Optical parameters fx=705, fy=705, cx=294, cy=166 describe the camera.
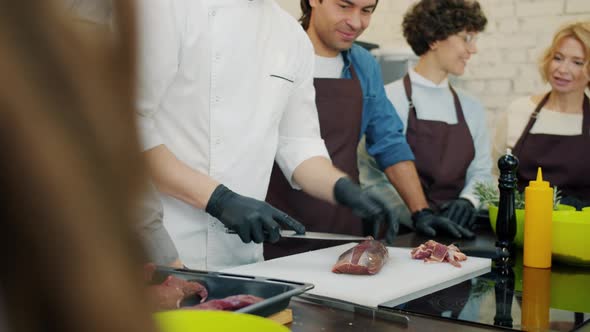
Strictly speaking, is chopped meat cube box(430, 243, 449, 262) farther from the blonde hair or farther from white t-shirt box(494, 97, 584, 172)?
the blonde hair

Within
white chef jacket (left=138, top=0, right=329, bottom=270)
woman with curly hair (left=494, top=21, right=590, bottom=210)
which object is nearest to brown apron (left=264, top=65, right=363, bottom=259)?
white chef jacket (left=138, top=0, right=329, bottom=270)

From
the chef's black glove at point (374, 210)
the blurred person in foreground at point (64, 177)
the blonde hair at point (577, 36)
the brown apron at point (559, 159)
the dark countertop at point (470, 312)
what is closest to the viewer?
the blurred person in foreground at point (64, 177)

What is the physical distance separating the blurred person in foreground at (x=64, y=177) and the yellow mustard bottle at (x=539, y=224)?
1.76 m

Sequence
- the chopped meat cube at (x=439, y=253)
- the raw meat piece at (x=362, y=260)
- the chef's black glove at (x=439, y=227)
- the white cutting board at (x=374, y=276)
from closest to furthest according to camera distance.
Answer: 1. the white cutting board at (x=374, y=276)
2. the raw meat piece at (x=362, y=260)
3. the chopped meat cube at (x=439, y=253)
4. the chef's black glove at (x=439, y=227)

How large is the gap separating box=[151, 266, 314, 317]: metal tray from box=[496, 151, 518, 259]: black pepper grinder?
0.92 meters

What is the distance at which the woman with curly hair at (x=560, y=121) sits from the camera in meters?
3.65

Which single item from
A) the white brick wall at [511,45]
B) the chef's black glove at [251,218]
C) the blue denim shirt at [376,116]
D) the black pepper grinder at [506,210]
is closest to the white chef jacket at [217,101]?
the chef's black glove at [251,218]

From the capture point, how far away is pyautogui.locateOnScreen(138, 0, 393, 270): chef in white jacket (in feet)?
6.22

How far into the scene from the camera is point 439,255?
178 centimetres

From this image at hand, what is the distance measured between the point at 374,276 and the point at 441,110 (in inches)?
98.2

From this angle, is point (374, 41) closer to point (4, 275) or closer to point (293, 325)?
point (293, 325)

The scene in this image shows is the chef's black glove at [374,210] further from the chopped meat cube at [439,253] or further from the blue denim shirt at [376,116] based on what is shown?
the blue denim shirt at [376,116]

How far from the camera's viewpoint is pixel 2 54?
17 cm

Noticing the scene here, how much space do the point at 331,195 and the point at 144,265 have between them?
6.40ft
